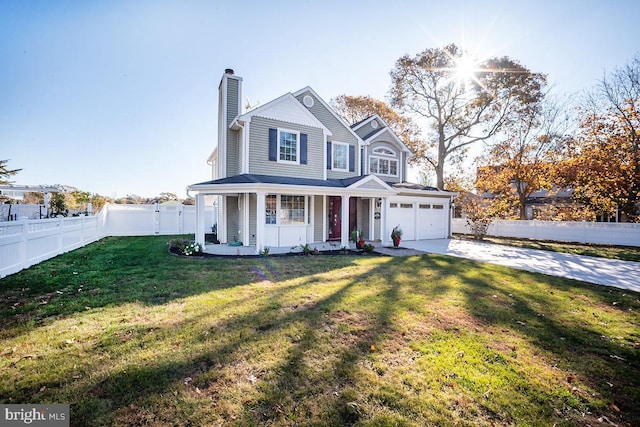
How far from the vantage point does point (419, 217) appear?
15828mm

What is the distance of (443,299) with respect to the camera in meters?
5.46

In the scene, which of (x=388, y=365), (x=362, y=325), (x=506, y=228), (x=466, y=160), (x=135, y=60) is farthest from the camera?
(x=466, y=160)

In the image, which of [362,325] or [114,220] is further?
[114,220]

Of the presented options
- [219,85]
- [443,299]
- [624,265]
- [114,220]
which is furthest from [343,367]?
[114,220]

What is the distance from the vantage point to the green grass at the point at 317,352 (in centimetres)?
244

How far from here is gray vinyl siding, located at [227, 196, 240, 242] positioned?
1279 cm

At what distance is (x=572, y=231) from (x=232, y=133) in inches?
766

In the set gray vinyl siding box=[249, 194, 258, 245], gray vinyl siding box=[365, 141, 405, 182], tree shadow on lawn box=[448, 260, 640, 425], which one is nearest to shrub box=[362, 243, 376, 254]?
tree shadow on lawn box=[448, 260, 640, 425]

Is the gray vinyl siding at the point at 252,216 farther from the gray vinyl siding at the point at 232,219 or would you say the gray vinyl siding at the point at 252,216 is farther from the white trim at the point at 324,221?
the white trim at the point at 324,221

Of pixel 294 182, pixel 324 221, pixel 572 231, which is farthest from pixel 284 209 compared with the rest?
pixel 572 231

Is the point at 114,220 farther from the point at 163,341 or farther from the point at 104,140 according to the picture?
the point at 163,341

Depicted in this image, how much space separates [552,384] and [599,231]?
17801mm

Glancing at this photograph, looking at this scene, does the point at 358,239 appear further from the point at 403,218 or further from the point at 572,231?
the point at 572,231

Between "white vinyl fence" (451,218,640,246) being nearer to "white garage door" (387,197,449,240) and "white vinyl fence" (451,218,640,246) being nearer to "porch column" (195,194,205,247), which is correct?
"white garage door" (387,197,449,240)
